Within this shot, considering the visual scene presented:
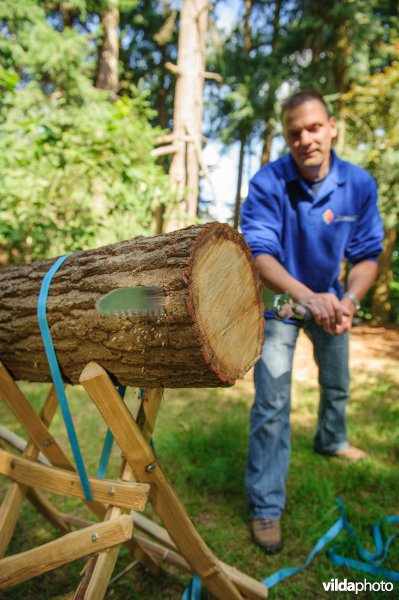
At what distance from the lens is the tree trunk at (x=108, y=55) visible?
7781mm

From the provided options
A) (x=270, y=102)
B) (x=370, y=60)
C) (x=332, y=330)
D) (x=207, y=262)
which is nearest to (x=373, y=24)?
(x=370, y=60)

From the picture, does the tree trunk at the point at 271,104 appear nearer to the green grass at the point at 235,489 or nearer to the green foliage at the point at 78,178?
the green foliage at the point at 78,178

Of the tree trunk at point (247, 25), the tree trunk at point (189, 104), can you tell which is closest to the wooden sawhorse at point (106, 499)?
the tree trunk at point (189, 104)

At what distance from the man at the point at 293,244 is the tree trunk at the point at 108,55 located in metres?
6.90

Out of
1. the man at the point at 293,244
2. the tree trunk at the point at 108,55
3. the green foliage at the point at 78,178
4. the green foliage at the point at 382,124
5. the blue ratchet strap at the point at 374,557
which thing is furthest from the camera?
the tree trunk at the point at 108,55

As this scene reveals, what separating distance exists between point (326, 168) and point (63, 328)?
1.52 m

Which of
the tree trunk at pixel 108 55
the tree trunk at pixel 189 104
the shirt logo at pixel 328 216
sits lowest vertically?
the shirt logo at pixel 328 216

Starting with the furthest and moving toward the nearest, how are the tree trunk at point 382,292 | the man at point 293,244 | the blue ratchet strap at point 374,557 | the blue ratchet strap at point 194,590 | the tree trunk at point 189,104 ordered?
the tree trunk at point 382,292
the tree trunk at point 189,104
the man at point 293,244
the blue ratchet strap at point 374,557
the blue ratchet strap at point 194,590

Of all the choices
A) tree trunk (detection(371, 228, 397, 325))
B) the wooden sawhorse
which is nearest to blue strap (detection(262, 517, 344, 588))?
the wooden sawhorse

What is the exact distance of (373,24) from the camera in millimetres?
7457

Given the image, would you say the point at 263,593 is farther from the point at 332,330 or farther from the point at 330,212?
the point at 330,212

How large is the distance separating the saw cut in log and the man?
25.7 inches

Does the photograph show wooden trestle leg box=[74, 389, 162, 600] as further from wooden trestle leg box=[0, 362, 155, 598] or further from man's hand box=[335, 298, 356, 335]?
man's hand box=[335, 298, 356, 335]

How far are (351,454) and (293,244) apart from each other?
1394 millimetres
